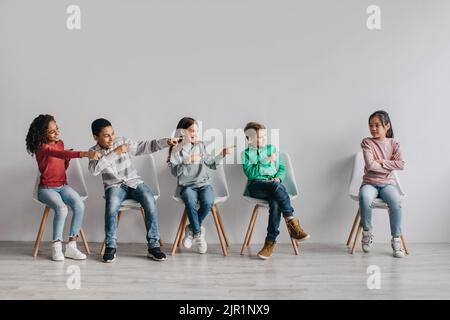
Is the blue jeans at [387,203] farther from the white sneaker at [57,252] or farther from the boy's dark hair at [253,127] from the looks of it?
the white sneaker at [57,252]

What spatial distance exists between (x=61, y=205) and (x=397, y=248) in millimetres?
2273

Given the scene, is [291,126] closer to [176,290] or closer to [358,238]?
[358,238]

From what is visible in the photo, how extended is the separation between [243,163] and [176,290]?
128 cm

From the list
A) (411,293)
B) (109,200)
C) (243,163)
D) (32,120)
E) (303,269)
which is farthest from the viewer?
(32,120)

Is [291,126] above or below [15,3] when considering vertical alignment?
below

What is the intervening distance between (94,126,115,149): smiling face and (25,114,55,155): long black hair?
1.20ft

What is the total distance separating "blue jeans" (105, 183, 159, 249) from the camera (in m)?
3.68

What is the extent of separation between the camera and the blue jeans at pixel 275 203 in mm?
3746

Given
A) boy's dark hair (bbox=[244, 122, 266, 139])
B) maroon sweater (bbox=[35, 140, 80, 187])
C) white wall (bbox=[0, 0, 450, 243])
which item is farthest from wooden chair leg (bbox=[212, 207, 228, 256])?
maroon sweater (bbox=[35, 140, 80, 187])

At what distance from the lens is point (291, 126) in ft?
13.8

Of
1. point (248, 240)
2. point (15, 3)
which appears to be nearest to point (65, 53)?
point (15, 3)

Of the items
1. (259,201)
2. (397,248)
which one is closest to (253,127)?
(259,201)

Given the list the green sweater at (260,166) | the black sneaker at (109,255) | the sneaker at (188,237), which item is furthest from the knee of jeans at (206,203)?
the black sneaker at (109,255)

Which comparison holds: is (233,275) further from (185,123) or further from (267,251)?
(185,123)
